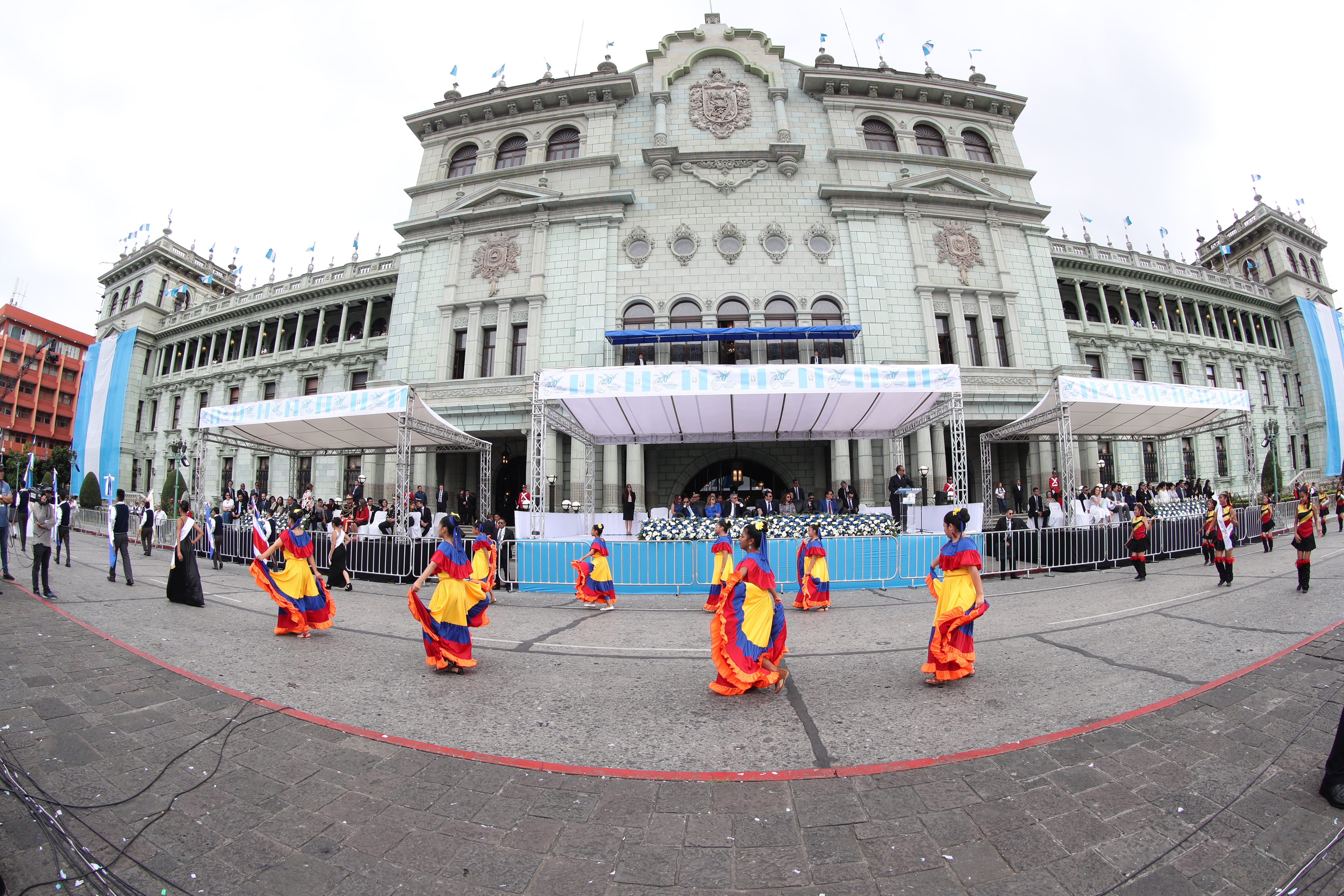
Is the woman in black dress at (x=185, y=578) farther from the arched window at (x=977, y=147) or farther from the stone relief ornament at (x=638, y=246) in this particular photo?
the arched window at (x=977, y=147)

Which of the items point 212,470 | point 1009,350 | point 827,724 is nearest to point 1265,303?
point 1009,350

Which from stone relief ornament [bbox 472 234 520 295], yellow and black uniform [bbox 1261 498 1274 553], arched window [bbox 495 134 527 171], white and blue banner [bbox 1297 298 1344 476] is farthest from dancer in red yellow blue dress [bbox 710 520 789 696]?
white and blue banner [bbox 1297 298 1344 476]

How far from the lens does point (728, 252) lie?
22.6 metres

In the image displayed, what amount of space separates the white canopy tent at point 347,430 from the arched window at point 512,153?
1500 cm

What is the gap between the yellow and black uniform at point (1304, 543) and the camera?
8.01 meters

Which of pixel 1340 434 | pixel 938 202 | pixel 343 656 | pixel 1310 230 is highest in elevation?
pixel 1310 230

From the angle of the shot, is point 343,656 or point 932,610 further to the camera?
point 932,610

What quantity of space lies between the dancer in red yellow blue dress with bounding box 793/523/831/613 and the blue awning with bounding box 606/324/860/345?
478 inches

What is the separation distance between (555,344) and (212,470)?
88.9 ft

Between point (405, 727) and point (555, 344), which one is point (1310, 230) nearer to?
point (555, 344)

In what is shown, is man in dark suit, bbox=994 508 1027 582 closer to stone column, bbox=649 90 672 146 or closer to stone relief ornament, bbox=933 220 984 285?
stone relief ornament, bbox=933 220 984 285

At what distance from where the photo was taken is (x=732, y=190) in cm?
2328

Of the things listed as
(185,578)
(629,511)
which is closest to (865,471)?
(629,511)

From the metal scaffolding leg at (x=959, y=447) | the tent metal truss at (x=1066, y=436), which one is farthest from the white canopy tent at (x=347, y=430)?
the tent metal truss at (x=1066, y=436)
